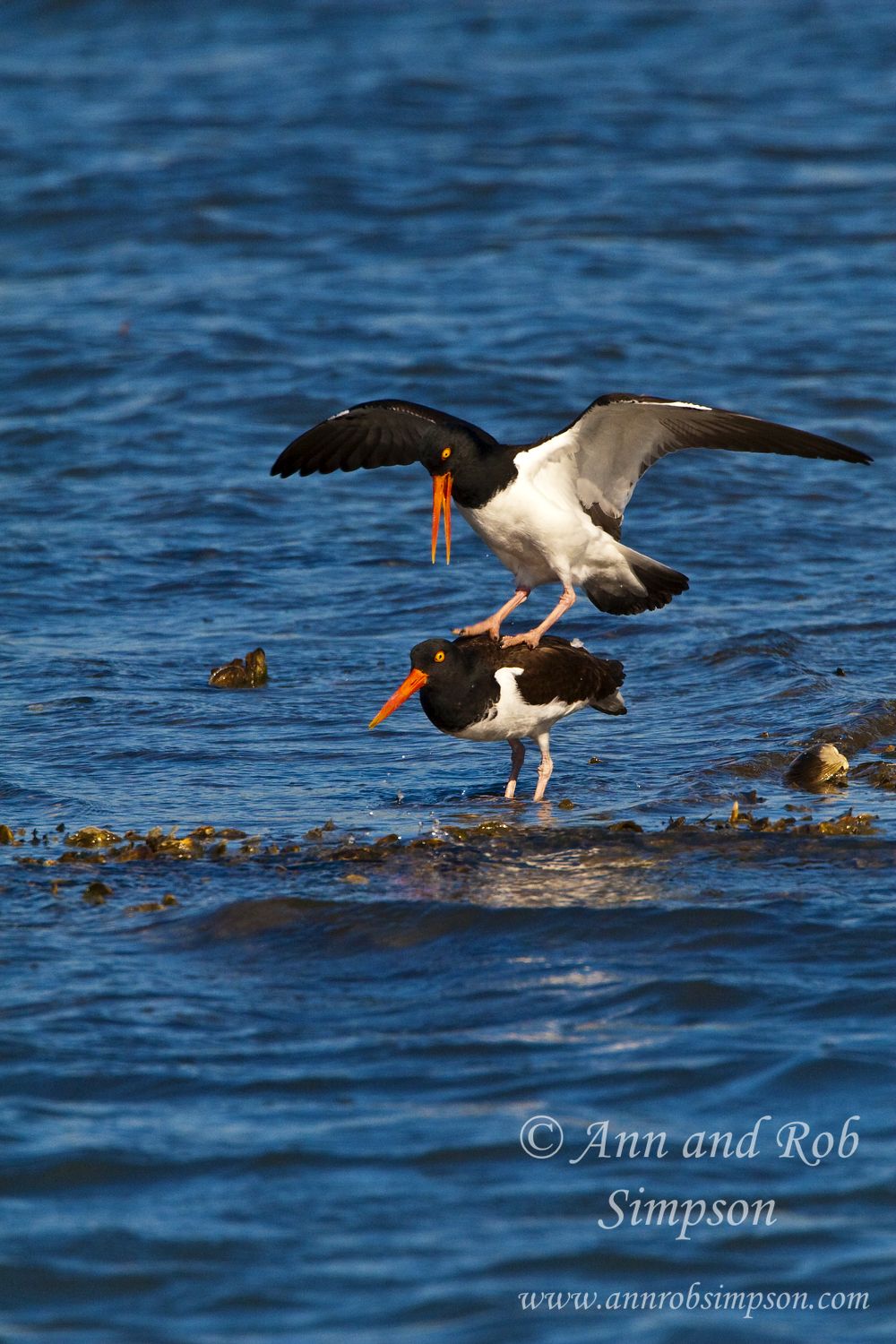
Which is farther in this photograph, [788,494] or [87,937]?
[788,494]

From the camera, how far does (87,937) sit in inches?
191

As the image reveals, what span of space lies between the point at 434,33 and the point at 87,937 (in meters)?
18.2

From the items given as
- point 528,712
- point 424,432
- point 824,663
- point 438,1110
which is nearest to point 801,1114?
point 438,1110

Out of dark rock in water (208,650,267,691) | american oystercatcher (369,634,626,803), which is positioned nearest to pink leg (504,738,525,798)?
american oystercatcher (369,634,626,803)

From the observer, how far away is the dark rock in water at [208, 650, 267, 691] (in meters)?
7.47

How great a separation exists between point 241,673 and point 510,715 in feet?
5.47

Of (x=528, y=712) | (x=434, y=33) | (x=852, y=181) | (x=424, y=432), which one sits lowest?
(x=528, y=712)

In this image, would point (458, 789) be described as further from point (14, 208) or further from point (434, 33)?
point (434, 33)

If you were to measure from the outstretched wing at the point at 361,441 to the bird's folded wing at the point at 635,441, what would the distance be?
45 centimetres

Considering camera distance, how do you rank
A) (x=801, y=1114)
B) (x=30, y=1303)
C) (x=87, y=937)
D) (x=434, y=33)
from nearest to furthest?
(x=30, y=1303)
(x=801, y=1114)
(x=87, y=937)
(x=434, y=33)

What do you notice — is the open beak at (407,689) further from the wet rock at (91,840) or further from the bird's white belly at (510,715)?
the wet rock at (91,840)

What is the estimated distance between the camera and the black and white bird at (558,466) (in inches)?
254

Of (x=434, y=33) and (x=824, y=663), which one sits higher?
(x=434, y=33)

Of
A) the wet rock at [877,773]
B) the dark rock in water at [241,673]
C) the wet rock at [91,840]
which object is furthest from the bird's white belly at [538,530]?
the wet rock at [91,840]
